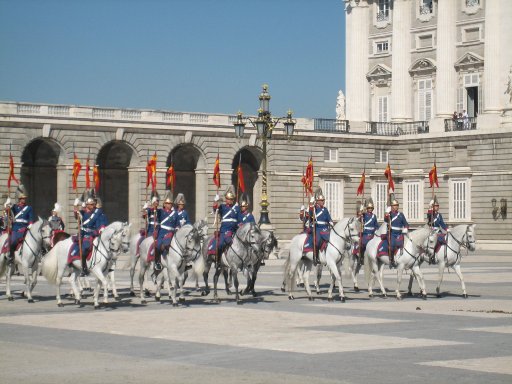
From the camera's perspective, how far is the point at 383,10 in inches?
3273

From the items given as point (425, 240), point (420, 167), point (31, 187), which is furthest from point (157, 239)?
point (420, 167)

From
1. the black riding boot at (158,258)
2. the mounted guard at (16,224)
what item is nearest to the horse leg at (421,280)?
the black riding boot at (158,258)

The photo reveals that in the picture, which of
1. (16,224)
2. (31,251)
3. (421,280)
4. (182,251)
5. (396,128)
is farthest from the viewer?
(396,128)

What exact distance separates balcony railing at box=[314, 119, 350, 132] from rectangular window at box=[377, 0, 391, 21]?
996 centimetres

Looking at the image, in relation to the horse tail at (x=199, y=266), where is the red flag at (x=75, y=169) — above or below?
above

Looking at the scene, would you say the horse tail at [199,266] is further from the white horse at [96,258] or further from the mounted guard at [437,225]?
the mounted guard at [437,225]

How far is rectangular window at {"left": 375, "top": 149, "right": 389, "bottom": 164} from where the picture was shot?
249 ft

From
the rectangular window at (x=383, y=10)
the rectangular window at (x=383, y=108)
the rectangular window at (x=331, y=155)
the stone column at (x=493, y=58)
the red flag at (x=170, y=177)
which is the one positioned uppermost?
the rectangular window at (x=383, y=10)

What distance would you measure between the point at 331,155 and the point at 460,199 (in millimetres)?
8108

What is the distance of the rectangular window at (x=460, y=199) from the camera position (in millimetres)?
71000

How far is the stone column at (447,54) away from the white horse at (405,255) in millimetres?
46339

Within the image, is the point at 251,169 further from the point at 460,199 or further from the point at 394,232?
the point at 394,232

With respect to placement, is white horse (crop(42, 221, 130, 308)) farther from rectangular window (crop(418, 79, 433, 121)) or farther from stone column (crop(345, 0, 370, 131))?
stone column (crop(345, 0, 370, 131))

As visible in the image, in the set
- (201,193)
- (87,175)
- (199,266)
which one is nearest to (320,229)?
(199,266)
